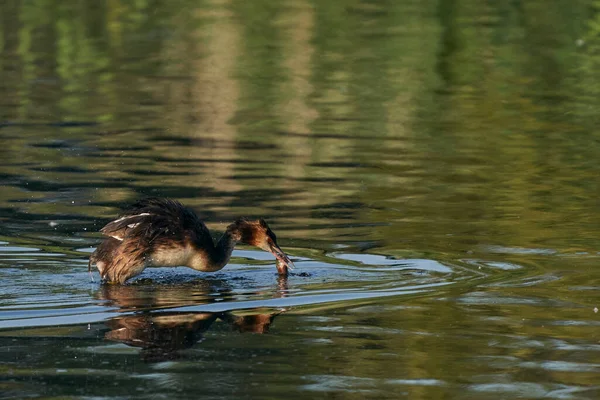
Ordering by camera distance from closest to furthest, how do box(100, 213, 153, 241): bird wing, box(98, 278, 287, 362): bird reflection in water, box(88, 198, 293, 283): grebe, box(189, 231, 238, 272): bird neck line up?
box(98, 278, 287, 362): bird reflection in water < box(88, 198, 293, 283): grebe < box(100, 213, 153, 241): bird wing < box(189, 231, 238, 272): bird neck

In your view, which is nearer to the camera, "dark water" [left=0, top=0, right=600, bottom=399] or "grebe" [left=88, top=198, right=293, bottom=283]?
"dark water" [left=0, top=0, right=600, bottom=399]

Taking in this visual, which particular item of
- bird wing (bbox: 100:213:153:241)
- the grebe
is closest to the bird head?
the grebe

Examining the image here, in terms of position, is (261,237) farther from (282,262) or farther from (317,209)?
(317,209)

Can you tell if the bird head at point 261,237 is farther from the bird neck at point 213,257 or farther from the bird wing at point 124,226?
the bird wing at point 124,226

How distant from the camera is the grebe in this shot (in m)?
10.5

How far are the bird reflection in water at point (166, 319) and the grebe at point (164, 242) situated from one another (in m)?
0.19

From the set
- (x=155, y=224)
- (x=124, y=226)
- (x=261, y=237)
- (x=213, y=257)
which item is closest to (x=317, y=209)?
(x=261, y=237)

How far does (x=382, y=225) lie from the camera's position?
1270 centimetres

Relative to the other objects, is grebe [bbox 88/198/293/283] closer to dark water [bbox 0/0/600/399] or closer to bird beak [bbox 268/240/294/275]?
bird beak [bbox 268/240/294/275]

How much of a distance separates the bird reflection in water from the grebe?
0.19 metres

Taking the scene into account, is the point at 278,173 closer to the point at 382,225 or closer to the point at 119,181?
the point at 119,181

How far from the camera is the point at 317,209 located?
44.2 ft

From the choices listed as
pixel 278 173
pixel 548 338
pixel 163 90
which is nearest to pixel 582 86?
pixel 163 90

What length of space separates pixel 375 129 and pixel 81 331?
34.9 ft
